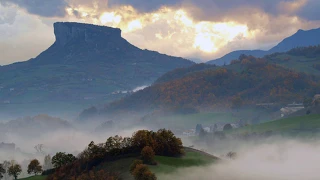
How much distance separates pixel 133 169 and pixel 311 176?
2266 inches

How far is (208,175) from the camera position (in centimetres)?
13350

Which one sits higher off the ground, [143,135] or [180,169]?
[143,135]

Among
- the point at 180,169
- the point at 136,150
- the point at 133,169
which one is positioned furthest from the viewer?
the point at 136,150

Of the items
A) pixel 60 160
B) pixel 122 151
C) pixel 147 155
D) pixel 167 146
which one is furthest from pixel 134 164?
pixel 60 160

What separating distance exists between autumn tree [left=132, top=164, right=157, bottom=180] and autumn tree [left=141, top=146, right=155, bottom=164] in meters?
13.4

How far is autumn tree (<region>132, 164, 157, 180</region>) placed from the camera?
119438mm

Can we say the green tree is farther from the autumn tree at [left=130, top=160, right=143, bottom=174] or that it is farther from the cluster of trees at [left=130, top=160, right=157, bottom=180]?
the cluster of trees at [left=130, top=160, right=157, bottom=180]

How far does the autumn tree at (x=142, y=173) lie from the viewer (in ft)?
392

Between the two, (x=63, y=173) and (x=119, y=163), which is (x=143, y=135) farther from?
(x=63, y=173)

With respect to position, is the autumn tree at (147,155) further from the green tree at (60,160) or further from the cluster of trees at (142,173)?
the green tree at (60,160)

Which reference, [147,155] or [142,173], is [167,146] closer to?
[147,155]

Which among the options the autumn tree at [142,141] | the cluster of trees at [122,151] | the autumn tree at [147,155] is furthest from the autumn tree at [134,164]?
the autumn tree at [142,141]

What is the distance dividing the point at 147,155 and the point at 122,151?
421 inches

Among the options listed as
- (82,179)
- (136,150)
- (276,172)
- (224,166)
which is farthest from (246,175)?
(82,179)
